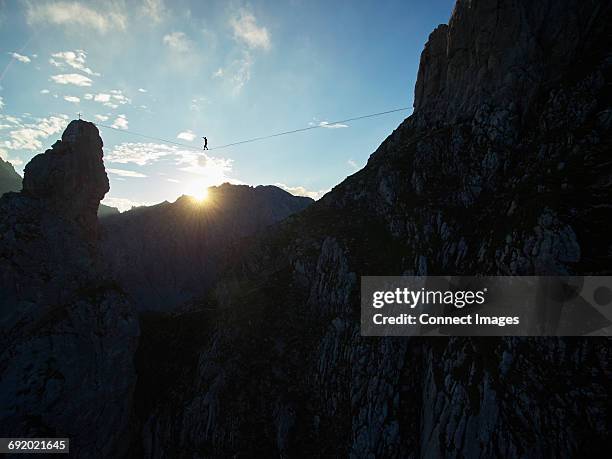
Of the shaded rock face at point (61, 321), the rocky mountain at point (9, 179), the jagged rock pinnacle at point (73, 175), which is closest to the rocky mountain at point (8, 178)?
the rocky mountain at point (9, 179)

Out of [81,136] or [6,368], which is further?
[81,136]

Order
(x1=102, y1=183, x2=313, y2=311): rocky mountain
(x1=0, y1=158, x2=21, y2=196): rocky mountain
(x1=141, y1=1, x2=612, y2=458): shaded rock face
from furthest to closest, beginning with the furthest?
1. (x1=0, y1=158, x2=21, y2=196): rocky mountain
2. (x1=102, y1=183, x2=313, y2=311): rocky mountain
3. (x1=141, y1=1, x2=612, y2=458): shaded rock face

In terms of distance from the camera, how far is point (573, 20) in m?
27.9

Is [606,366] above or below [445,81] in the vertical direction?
below

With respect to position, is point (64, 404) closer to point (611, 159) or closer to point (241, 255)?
point (241, 255)

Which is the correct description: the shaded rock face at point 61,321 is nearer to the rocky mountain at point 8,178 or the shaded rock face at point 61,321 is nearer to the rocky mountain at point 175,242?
the rocky mountain at point 175,242

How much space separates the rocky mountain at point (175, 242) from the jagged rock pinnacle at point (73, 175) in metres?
43.3

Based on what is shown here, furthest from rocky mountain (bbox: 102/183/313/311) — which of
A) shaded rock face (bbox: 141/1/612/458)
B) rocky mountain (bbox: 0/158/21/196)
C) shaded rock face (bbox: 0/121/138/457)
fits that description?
rocky mountain (bbox: 0/158/21/196)

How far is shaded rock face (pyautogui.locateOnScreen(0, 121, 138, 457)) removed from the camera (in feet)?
91.9

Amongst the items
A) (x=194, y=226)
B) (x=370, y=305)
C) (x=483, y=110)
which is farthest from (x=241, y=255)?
(x=194, y=226)

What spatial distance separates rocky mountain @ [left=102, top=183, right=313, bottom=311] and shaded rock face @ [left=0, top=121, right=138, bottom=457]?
47255mm

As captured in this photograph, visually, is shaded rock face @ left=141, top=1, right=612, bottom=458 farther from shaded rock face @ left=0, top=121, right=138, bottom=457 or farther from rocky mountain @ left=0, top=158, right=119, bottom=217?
rocky mountain @ left=0, top=158, right=119, bottom=217

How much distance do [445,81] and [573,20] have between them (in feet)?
41.9

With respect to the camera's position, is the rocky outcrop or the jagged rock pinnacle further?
the rocky outcrop
